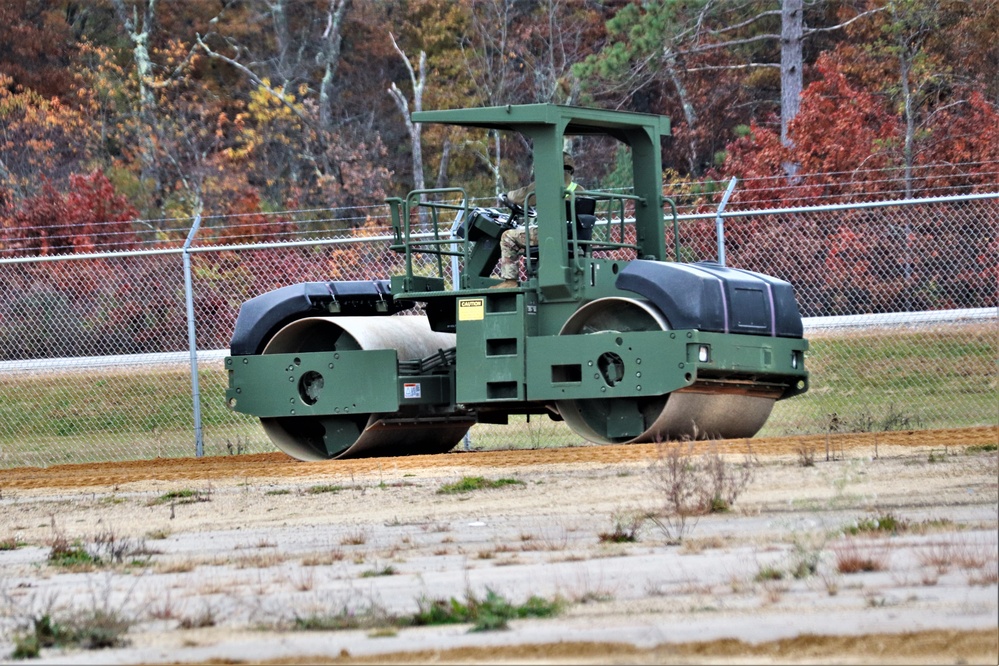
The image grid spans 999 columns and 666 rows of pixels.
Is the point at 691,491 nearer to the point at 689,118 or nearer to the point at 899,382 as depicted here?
the point at 899,382

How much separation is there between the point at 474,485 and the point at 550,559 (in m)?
3.75

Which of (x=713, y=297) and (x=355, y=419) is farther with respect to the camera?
(x=355, y=419)

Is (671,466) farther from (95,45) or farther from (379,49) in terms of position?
(95,45)

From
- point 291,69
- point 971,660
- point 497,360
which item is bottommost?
point 971,660

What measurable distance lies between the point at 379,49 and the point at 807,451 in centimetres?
3244

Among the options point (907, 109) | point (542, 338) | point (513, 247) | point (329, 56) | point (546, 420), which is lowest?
point (546, 420)

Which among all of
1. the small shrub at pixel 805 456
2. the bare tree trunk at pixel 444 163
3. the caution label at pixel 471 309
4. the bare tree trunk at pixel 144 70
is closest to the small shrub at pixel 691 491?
the small shrub at pixel 805 456

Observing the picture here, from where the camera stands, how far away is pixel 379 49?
141 ft

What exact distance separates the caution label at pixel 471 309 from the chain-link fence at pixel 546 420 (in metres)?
1.75

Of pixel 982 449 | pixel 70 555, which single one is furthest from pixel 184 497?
pixel 982 449

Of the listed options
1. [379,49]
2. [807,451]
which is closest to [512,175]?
[379,49]

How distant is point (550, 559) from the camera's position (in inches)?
332

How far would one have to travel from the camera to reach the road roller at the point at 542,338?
13.9m

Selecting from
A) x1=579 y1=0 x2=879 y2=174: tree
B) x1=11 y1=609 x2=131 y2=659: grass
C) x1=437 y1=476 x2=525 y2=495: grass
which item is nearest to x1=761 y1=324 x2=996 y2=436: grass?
x1=437 y1=476 x2=525 y2=495: grass
